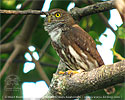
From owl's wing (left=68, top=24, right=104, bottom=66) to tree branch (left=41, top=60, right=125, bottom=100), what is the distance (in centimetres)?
102

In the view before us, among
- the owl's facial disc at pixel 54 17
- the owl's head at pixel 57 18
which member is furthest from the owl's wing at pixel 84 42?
the owl's facial disc at pixel 54 17

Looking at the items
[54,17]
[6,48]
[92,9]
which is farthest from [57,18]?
[6,48]

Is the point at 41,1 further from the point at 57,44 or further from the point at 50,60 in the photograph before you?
the point at 50,60

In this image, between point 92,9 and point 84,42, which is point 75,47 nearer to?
point 84,42

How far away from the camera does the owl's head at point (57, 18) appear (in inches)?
169

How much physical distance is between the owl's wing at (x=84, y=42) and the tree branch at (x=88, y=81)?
1.02 meters

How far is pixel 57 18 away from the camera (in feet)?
14.6

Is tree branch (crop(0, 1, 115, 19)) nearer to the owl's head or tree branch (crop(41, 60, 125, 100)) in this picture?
the owl's head

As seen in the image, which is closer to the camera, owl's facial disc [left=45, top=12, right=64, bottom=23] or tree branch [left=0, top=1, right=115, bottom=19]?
tree branch [left=0, top=1, right=115, bottom=19]

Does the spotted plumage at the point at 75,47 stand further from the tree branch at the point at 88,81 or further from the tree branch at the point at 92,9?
the tree branch at the point at 88,81

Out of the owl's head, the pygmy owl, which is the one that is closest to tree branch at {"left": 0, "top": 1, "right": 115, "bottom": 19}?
the owl's head

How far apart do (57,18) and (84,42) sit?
0.84 m

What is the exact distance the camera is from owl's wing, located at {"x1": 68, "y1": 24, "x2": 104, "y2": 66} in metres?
3.89

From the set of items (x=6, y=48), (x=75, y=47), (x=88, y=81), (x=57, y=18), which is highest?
(x=57, y=18)
